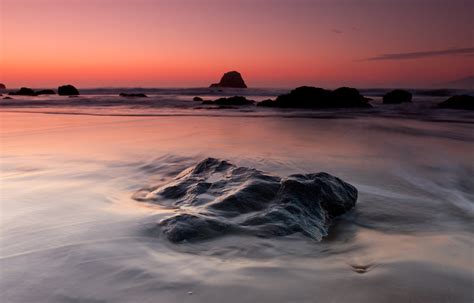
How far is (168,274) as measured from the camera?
6.32 feet

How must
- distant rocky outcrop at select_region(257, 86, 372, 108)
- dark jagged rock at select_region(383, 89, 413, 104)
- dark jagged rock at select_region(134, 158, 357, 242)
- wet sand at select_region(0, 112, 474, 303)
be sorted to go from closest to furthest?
wet sand at select_region(0, 112, 474, 303) → dark jagged rock at select_region(134, 158, 357, 242) → distant rocky outcrop at select_region(257, 86, 372, 108) → dark jagged rock at select_region(383, 89, 413, 104)

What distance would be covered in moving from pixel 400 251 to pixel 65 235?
6.67 feet

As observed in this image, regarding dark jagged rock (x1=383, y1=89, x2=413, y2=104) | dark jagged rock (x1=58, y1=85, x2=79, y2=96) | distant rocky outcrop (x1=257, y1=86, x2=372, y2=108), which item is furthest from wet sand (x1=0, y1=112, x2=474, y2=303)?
dark jagged rock (x1=58, y1=85, x2=79, y2=96)

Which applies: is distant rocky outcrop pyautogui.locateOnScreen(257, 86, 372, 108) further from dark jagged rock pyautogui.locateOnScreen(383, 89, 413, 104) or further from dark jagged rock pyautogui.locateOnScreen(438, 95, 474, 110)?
dark jagged rock pyautogui.locateOnScreen(383, 89, 413, 104)

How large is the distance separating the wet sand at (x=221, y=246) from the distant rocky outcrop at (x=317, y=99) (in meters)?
14.1

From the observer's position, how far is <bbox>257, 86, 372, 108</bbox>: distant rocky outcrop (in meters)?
19.4

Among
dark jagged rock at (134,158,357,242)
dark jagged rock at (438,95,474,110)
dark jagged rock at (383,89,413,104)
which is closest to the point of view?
dark jagged rock at (134,158,357,242)

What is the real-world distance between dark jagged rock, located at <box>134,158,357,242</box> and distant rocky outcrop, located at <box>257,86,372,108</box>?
16101 millimetres

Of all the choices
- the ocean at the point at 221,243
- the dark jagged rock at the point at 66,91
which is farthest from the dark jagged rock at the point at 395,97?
the dark jagged rock at the point at 66,91

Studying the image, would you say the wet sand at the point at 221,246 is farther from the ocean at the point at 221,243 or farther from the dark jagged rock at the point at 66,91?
the dark jagged rock at the point at 66,91

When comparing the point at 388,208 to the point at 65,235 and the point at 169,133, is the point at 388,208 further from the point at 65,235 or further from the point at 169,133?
the point at 169,133

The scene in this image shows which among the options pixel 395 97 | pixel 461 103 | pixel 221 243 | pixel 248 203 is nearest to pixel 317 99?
pixel 461 103

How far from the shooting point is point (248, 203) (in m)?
2.92

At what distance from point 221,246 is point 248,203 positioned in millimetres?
675
